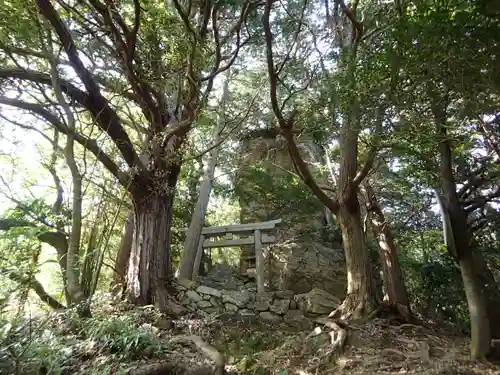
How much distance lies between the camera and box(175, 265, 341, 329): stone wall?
19.9 ft

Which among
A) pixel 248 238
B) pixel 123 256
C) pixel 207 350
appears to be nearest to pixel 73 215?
pixel 207 350

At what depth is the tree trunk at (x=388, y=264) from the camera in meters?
5.99

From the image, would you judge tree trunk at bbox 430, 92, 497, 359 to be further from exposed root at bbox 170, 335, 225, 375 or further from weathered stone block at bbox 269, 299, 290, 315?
weathered stone block at bbox 269, 299, 290, 315

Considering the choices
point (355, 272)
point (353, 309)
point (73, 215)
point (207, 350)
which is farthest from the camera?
point (355, 272)

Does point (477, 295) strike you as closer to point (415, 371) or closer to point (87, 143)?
point (415, 371)

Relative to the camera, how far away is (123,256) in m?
6.35

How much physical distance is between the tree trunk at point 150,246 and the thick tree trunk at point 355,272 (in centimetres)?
270

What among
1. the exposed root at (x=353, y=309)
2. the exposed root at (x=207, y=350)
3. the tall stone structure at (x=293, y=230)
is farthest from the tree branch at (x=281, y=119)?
the tall stone structure at (x=293, y=230)

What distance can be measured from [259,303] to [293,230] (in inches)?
153

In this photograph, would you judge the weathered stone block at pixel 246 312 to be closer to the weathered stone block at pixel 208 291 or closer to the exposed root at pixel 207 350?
the weathered stone block at pixel 208 291

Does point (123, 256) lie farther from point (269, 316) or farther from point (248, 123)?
point (248, 123)

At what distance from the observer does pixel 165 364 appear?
3.34 metres

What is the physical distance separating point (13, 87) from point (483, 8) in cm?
514

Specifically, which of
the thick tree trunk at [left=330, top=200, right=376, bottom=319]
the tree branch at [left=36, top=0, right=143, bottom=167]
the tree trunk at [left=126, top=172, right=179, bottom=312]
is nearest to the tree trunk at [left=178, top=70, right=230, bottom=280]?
the tree trunk at [left=126, top=172, right=179, bottom=312]
